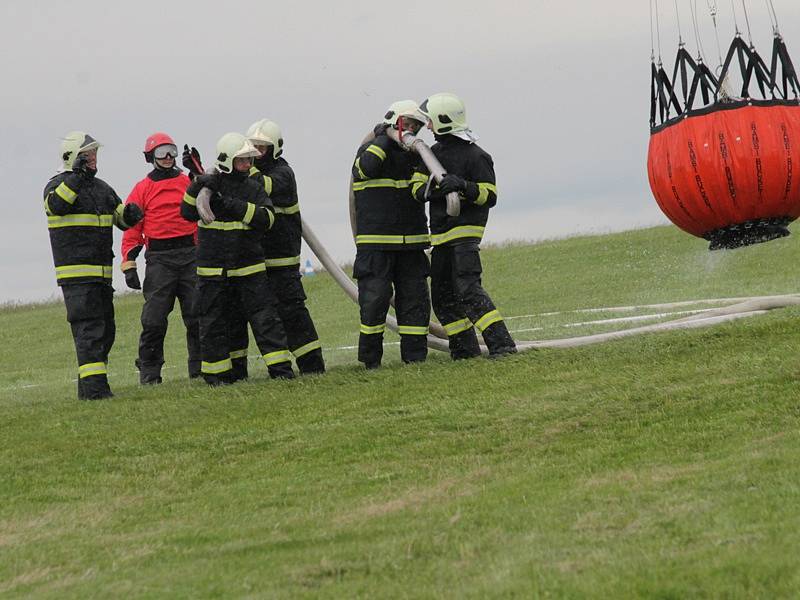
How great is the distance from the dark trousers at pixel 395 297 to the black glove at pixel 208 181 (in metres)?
1.33

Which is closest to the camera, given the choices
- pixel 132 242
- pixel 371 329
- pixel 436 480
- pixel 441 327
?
pixel 436 480

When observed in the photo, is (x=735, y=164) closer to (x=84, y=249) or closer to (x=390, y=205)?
(x=390, y=205)

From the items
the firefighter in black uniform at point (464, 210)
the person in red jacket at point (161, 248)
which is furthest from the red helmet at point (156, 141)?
the firefighter in black uniform at point (464, 210)

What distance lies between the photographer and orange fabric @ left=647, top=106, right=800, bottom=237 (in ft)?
27.8

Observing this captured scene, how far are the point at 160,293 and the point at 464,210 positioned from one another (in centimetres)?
321

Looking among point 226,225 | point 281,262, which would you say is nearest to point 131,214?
point 226,225

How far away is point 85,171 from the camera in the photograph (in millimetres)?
10680

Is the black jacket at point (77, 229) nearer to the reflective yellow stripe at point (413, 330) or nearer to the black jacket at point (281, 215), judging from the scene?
the black jacket at point (281, 215)

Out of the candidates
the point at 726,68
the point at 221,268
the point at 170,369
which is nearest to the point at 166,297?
the point at 221,268

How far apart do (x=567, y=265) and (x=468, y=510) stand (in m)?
19.6

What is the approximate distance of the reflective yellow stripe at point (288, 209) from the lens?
436 inches

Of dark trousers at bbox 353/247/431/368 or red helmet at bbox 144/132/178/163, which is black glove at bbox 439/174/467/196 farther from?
red helmet at bbox 144/132/178/163

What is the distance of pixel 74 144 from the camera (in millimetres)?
10781

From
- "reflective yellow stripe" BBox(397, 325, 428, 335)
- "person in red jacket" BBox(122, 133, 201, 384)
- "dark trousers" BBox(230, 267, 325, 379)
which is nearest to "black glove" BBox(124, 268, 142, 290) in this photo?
"person in red jacket" BBox(122, 133, 201, 384)
